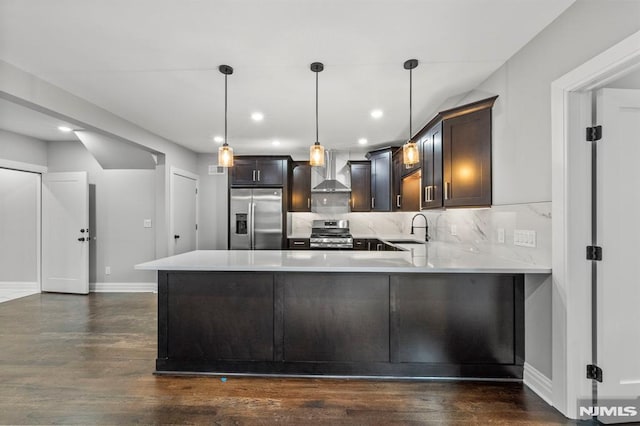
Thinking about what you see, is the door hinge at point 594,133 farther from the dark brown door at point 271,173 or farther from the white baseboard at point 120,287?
the white baseboard at point 120,287

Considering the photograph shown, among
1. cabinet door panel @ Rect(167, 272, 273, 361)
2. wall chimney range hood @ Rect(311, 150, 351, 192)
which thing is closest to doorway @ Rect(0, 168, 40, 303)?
cabinet door panel @ Rect(167, 272, 273, 361)

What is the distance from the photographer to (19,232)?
15.8 ft

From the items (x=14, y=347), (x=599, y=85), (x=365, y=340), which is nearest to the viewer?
(x=599, y=85)

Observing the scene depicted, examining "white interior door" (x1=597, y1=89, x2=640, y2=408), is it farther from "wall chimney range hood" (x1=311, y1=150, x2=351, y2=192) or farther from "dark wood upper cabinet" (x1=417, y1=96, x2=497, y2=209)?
"wall chimney range hood" (x1=311, y1=150, x2=351, y2=192)

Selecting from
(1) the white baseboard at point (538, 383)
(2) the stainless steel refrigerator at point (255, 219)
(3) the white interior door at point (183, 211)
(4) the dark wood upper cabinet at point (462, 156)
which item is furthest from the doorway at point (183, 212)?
(1) the white baseboard at point (538, 383)

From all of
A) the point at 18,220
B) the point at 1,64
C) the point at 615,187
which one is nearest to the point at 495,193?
the point at 615,187

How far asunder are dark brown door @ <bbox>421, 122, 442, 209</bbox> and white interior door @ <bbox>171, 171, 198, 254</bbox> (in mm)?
3758

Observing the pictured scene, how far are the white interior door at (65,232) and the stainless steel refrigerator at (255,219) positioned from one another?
7.40 feet

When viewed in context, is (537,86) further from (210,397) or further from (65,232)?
(65,232)

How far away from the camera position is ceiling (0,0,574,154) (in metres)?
1.73

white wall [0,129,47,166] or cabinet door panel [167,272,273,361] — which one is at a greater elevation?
white wall [0,129,47,166]

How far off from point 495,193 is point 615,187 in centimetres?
78

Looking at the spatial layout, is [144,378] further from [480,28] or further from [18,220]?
[18,220]

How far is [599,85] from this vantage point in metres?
1.62
